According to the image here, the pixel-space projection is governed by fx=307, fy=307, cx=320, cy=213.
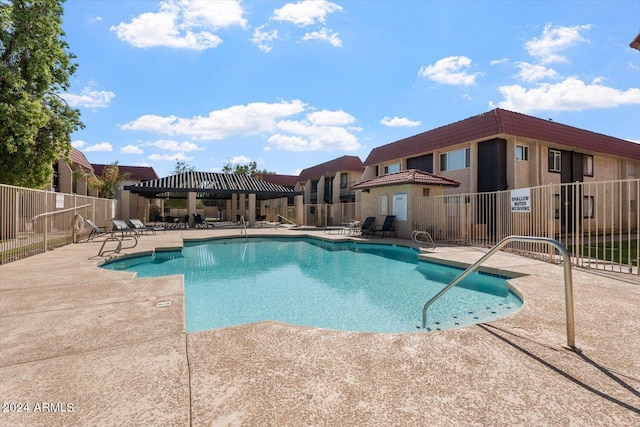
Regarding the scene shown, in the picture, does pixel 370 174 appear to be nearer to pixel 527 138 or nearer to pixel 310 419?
pixel 527 138

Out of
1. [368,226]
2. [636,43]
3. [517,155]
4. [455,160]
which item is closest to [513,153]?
[517,155]

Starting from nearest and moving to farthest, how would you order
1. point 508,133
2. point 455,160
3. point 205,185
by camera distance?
point 508,133, point 455,160, point 205,185

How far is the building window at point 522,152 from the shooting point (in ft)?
53.5

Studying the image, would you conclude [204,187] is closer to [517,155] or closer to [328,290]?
[328,290]

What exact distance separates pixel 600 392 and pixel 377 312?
3.61m

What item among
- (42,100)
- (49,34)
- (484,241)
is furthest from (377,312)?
(49,34)

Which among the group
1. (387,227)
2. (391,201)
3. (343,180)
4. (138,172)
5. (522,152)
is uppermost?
(138,172)

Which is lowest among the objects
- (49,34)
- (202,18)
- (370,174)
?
(370,174)

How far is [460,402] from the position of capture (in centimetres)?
207

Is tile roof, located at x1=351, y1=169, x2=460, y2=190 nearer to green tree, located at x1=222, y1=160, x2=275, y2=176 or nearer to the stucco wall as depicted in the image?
the stucco wall

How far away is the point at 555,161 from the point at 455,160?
18.3ft

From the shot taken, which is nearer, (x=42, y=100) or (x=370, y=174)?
(x=42, y=100)

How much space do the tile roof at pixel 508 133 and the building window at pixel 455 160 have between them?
0.92m

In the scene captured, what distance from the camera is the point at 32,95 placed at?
1273cm
